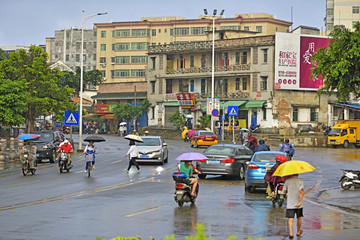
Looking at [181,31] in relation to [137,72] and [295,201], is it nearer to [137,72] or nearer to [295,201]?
[137,72]

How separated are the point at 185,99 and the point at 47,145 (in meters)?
46.8

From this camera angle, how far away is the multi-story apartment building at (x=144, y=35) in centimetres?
11100

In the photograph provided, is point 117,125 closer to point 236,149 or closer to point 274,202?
point 236,149

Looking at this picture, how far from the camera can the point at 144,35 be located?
372 feet

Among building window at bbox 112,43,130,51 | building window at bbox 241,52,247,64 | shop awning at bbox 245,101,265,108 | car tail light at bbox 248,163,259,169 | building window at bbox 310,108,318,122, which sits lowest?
car tail light at bbox 248,163,259,169

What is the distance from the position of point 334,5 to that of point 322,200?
92294mm

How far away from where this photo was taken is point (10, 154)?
34.8m

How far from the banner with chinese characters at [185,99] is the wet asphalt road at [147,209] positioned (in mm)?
54285

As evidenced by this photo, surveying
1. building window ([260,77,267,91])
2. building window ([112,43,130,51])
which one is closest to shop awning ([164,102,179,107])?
building window ([260,77,267,91])

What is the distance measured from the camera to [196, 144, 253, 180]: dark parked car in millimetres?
26422

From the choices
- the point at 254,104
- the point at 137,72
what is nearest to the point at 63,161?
the point at 254,104

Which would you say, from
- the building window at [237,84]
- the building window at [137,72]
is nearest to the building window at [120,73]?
the building window at [137,72]

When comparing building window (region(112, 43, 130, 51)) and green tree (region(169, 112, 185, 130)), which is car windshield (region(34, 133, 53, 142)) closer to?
green tree (region(169, 112, 185, 130))

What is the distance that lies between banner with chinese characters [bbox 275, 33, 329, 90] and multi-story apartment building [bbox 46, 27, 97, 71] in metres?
66.2
